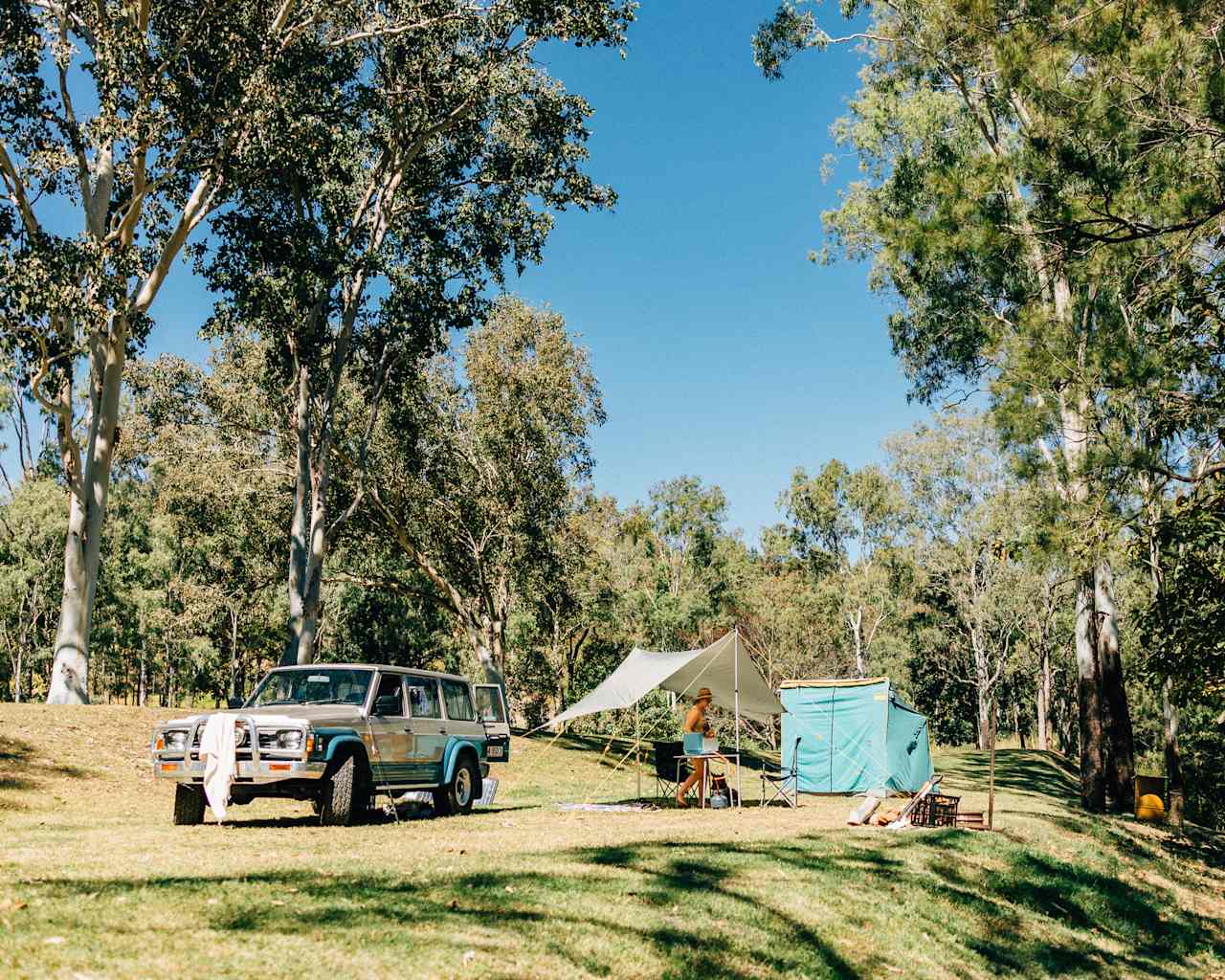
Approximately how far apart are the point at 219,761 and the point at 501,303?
65.9 ft

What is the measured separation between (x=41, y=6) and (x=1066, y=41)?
16976 mm

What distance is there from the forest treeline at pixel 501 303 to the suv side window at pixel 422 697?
23.7 ft

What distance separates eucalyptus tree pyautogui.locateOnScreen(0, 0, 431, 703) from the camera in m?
17.1

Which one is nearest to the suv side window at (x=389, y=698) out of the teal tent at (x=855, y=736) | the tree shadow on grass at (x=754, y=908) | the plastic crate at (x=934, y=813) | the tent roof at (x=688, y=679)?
the tree shadow on grass at (x=754, y=908)

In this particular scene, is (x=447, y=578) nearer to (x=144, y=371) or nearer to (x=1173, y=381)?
(x=144, y=371)

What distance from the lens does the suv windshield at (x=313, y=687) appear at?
1135cm

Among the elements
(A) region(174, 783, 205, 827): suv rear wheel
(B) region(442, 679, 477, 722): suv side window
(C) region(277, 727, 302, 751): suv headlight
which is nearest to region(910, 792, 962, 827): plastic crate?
(B) region(442, 679, 477, 722): suv side window

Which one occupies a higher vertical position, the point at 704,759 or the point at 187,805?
the point at 704,759

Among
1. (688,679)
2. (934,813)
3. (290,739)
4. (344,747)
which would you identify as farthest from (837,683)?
(290,739)

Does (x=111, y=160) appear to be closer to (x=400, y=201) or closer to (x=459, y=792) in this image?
(x=400, y=201)

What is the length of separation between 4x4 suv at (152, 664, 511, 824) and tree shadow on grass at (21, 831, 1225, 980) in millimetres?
2915

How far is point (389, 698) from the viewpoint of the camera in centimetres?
1149

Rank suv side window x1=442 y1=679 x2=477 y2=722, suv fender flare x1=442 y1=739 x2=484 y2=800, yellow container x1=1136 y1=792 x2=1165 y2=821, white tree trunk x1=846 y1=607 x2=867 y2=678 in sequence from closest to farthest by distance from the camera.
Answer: suv fender flare x1=442 y1=739 x2=484 y2=800 < suv side window x1=442 y1=679 x2=477 y2=722 < yellow container x1=1136 y1=792 x2=1165 y2=821 < white tree trunk x1=846 y1=607 x2=867 y2=678

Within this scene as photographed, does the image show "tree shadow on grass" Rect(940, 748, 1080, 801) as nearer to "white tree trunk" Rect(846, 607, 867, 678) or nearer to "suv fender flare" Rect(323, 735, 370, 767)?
"white tree trunk" Rect(846, 607, 867, 678)
